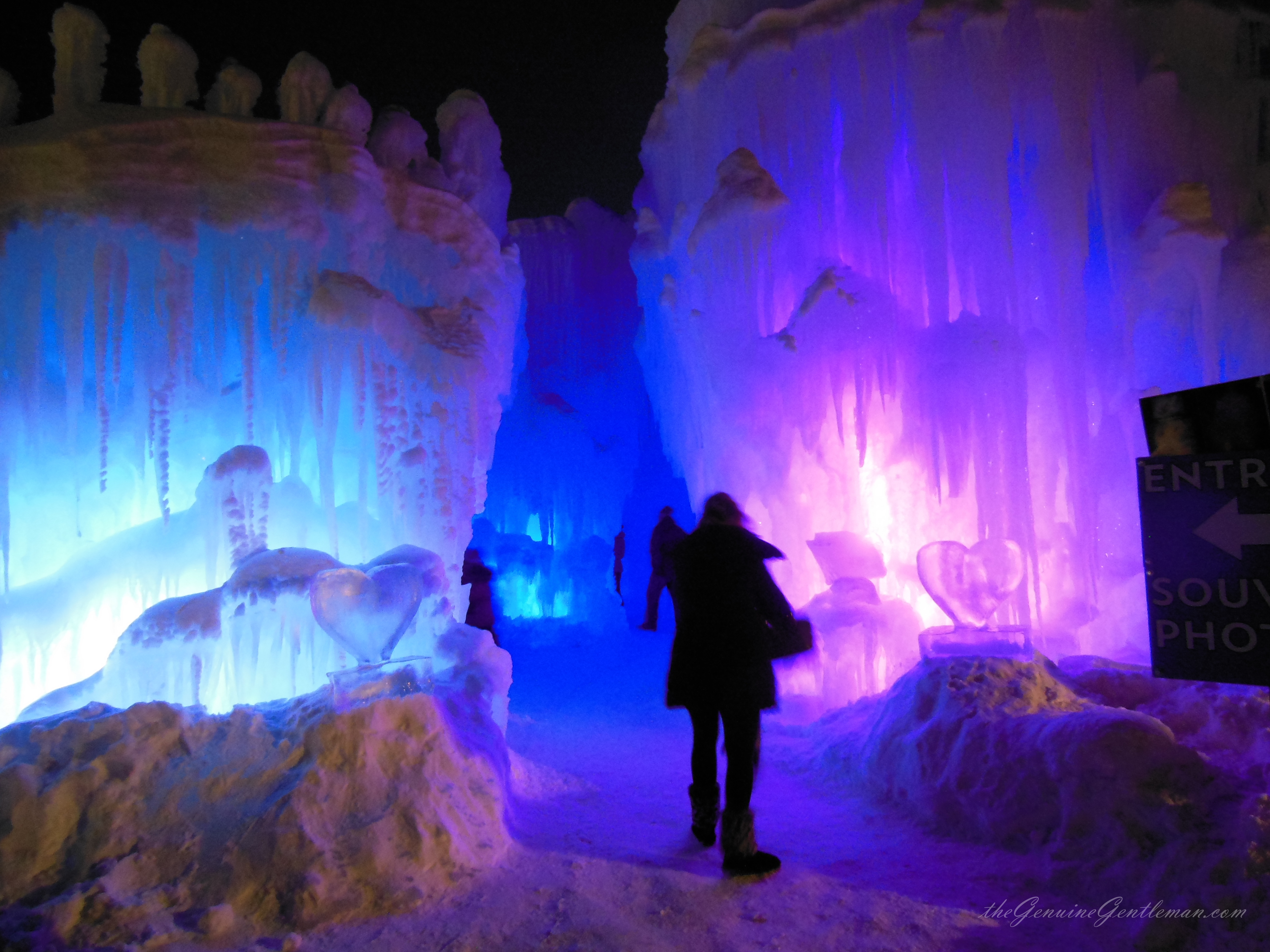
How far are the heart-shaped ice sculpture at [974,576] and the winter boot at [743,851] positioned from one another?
11.0 ft

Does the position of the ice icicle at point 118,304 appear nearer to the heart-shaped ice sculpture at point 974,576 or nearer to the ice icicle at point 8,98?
the ice icicle at point 8,98

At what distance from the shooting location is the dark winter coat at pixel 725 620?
152 inches

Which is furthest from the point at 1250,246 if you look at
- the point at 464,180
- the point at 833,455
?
the point at 464,180

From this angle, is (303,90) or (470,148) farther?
(470,148)

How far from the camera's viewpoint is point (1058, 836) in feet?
12.3

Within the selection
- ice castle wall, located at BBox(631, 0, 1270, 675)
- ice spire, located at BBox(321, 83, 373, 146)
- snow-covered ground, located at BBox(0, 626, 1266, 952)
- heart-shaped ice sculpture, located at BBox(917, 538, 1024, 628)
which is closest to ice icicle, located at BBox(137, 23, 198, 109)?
ice spire, located at BBox(321, 83, 373, 146)

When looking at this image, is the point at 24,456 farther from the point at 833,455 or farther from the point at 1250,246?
the point at 1250,246

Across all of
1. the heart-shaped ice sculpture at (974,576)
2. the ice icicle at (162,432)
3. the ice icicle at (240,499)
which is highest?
the ice icicle at (162,432)

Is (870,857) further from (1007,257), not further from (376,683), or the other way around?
(1007,257)

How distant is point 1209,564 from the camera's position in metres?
3.01

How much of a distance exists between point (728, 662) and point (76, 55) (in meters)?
7.80

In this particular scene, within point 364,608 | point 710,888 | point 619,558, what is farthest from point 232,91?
point 619,558

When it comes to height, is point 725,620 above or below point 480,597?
above

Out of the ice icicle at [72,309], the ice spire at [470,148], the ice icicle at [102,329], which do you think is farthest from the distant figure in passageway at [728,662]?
the ice spire at [470,148]
